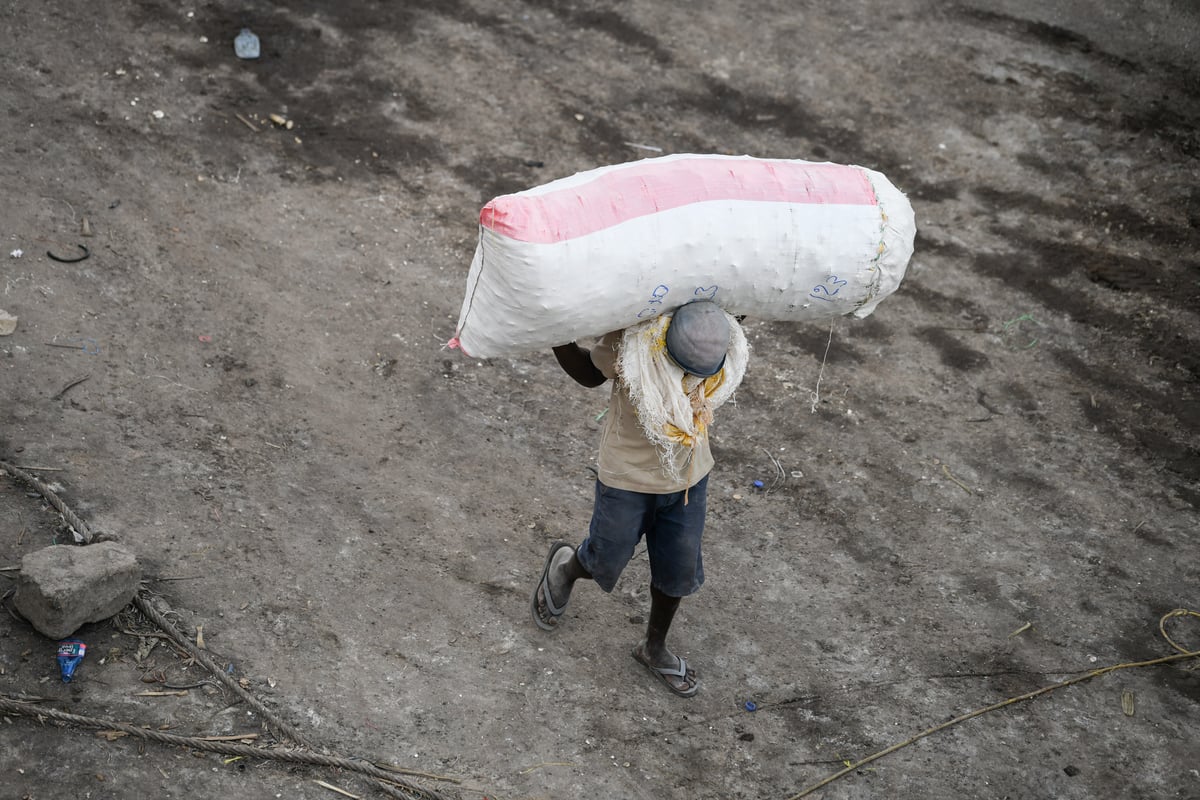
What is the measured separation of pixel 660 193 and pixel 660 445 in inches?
29.2

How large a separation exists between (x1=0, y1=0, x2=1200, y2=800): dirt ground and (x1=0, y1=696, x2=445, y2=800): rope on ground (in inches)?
1.7

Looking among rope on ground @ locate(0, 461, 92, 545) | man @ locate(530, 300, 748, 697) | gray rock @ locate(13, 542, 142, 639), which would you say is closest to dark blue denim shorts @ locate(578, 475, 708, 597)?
man @ locate(530, 300, 748, 697)

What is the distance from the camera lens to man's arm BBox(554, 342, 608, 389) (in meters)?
3.08

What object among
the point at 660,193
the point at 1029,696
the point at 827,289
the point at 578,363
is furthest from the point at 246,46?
the point at 1029,696

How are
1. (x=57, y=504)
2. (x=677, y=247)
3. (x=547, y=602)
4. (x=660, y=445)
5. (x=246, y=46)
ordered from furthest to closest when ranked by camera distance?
1. (x=246, y=46)
2. (x=547, y=602)
3. (x=57, y=504)
4. (x=660, y=445)
5. (x=677, y=247)

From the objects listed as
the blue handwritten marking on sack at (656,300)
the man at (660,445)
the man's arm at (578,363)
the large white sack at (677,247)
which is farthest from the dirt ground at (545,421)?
the blue handwritten marking on sack at (656,300)

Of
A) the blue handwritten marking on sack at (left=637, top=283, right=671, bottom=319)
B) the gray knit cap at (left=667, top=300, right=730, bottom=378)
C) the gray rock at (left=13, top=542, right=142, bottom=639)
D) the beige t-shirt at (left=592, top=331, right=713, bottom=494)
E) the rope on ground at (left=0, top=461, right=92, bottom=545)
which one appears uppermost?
the blue handwritten marking on sack at (left=637, top=283, right=671, bottom=319)

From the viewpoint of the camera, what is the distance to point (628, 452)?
3115mm

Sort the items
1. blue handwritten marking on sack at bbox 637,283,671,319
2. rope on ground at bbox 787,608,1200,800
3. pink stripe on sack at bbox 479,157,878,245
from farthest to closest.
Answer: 1. rope on ground at bbox 787,608,1200,800
2. blue handwritten marking on sack at bbox 637,283,671,319
3. pink stripe on sack at bbox 479,157,878,245

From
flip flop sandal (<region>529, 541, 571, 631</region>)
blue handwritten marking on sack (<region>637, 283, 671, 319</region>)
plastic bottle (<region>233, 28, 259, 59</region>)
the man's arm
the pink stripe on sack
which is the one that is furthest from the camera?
plastic bottle (<region>233, 28, 259, 59</region>)

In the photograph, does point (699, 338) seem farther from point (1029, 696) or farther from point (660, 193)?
point (1029, 696)

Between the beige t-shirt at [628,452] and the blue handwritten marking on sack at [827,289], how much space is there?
542 mm

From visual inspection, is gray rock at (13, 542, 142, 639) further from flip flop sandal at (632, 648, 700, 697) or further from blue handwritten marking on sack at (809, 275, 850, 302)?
blue handwritten marking on sack at (809, 275, 850, 302)

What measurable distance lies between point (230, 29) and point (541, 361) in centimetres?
348
